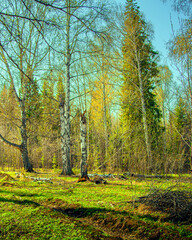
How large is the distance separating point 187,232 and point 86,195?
116 inches

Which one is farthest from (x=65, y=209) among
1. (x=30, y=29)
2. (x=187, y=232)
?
(x=30, y=29)

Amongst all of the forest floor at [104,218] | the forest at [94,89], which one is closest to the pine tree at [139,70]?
the forest at [94,89]

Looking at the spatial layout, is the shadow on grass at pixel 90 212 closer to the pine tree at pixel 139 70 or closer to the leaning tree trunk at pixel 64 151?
the leaning tree trunk at pixel 64 151

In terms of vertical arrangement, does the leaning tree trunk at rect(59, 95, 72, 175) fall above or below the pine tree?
below

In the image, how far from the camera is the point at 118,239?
2938mm

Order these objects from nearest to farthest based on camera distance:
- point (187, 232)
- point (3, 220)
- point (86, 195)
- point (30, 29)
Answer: point (187, 232) < point (3, 220) < point (86, 195) < point (30, 29)

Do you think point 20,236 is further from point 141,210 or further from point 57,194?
point 57,194

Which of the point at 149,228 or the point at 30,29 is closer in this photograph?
the point at 149,228

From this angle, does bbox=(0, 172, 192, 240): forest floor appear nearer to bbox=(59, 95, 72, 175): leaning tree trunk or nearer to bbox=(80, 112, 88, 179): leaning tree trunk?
bbox=(80, 112, 88, 179): leaning tree trunk

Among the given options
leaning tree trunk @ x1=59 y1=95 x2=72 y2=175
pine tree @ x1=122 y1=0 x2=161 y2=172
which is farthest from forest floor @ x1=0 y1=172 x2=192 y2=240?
pine tree @ x1=122 y1=0 x2=161 y2=172

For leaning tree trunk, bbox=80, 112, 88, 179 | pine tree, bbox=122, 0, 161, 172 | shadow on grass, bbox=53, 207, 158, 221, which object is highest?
pine tree, bbox=122, 0, 161, 172

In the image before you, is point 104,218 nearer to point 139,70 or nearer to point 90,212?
point 90,212

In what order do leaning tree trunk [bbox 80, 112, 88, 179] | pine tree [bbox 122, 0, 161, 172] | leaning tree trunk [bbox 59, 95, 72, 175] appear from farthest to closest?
pine tree [bbox 122, 0, 161, 172] → leaning tree trunk [bbox 59, 95, 72, 175] → leaning tree trunk [bbox 80, 112, 88, 179]

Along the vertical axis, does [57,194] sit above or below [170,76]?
below
